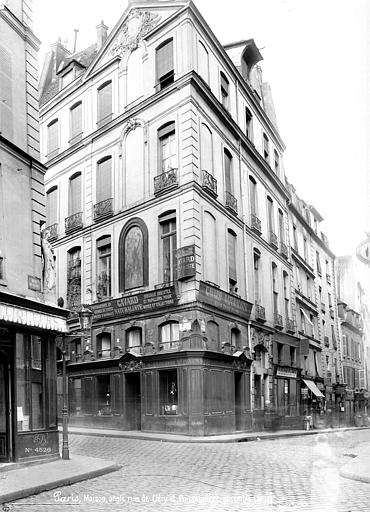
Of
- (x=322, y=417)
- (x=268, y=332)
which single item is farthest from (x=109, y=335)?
(x=322, y=417)

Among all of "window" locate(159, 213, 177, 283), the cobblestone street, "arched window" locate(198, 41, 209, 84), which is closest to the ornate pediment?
"arched window" locate(198, 41, 209, 84)

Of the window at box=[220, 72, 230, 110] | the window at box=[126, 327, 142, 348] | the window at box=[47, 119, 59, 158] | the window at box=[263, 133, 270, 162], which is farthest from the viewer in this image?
the window at box=[126, 327, 142, 348]

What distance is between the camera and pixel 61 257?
1678cm

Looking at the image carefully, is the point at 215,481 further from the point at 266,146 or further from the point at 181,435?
the point at 181,435

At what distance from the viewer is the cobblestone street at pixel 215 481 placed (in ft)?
21.8

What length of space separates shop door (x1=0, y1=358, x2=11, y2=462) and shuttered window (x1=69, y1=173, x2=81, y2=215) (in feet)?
20.7

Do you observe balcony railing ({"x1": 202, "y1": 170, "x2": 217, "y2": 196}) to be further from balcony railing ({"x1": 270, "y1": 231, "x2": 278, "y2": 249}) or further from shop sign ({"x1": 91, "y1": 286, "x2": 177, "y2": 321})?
shop sign ({"x1": 91, "y1": 286, "x2": 177, "y2": 321})

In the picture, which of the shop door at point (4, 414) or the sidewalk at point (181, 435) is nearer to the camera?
the shop door at point (4, 414)

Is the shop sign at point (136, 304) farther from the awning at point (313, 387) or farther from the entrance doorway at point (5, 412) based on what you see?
the entrance doorway at point (5, 412)

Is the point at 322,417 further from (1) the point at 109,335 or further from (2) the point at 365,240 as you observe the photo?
(2) the point at 365,240

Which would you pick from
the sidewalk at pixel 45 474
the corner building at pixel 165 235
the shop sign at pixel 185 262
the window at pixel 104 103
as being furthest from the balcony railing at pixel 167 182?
the sidewalk at pixel 45 474

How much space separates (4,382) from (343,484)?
5.93 m

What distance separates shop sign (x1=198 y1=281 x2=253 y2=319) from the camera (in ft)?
60.1

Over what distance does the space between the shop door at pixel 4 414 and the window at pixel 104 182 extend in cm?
704
